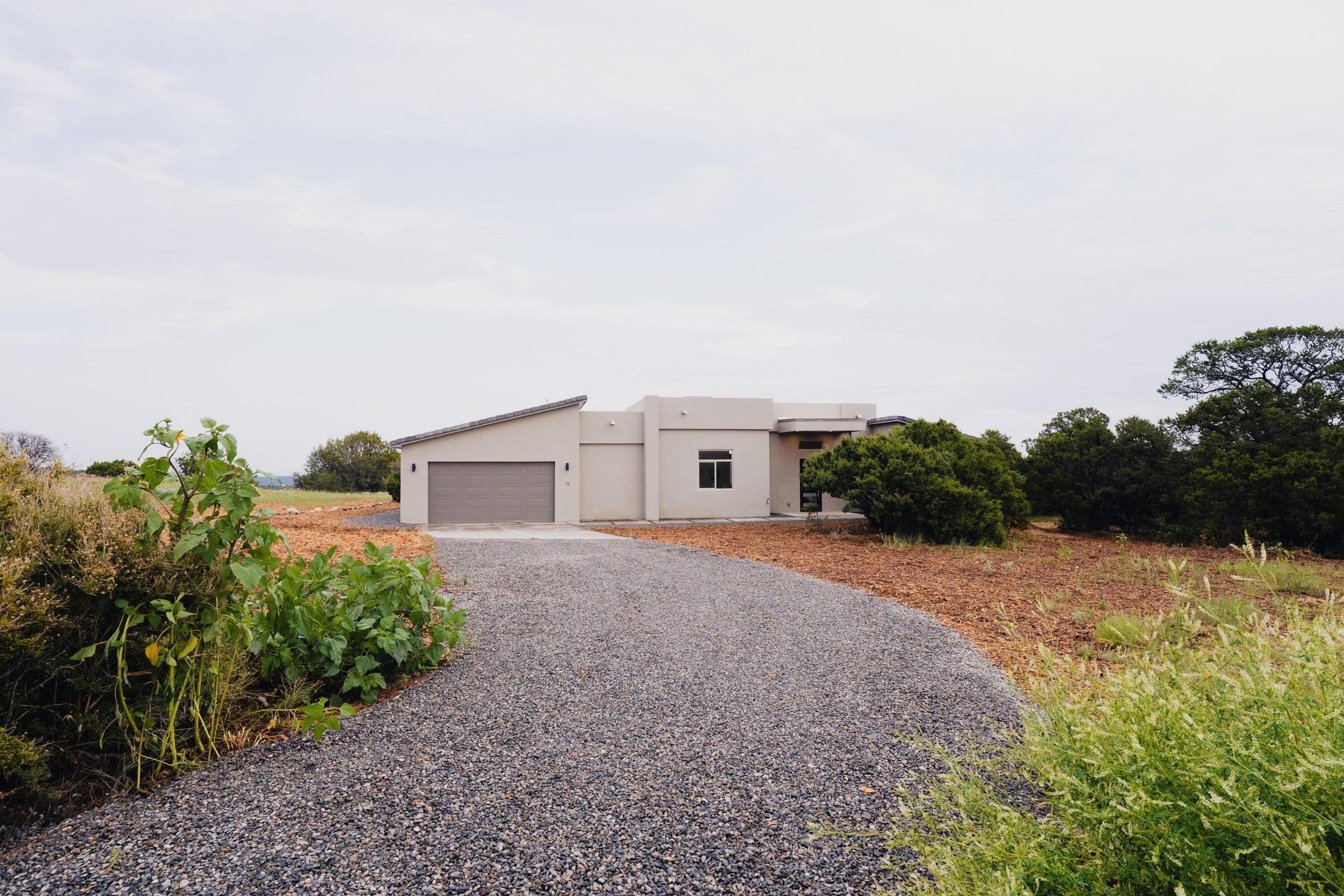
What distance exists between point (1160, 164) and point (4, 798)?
46.7 ft

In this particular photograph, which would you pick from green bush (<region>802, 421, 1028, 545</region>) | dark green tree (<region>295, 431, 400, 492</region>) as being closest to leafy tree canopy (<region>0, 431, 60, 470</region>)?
green bush (<region>802, 421, 1028, 545</region>)

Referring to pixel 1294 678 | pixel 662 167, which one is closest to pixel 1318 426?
pixel 662 167

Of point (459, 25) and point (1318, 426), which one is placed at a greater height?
point (459, 25)

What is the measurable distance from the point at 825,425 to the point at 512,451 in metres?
9.97

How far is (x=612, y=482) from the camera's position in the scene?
19.5 m

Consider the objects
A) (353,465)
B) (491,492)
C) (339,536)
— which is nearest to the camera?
(339,536)

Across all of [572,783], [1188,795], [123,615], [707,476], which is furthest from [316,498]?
[1188,795]

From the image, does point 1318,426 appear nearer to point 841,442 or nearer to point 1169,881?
point 841,442

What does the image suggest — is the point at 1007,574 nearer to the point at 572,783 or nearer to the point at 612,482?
the point at 572,783

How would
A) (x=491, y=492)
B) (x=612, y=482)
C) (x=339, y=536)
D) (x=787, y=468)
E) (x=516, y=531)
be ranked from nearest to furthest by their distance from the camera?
(x=339, y=536)
(x=516, y=531)
(x=491, y=492)
(x=612, y=482)
(x=787, y=468)

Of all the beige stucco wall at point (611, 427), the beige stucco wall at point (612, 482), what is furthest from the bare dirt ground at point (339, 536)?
the beige stucco wall at point (611, 427)

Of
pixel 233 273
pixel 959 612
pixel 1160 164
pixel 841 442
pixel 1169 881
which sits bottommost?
pixel 959 612

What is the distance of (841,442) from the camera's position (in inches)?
622

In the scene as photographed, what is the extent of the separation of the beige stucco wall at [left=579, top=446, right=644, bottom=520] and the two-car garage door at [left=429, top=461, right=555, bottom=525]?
45.9 inches
